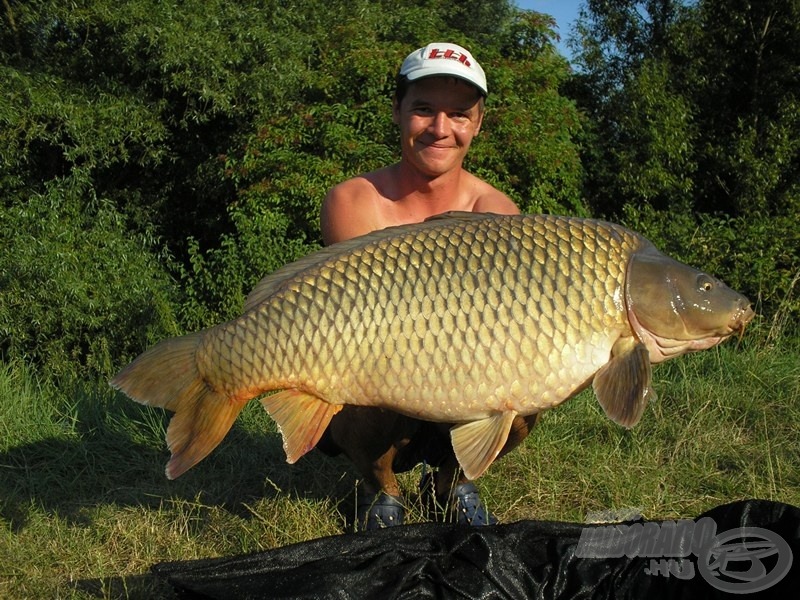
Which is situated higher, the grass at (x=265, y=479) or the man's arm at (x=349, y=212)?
the man's arm at (x=349, y=212)

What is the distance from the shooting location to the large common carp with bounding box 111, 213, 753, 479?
1850 mm

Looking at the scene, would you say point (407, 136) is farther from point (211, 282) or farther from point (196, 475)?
point (211, 282)

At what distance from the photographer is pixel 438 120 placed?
2.39 m

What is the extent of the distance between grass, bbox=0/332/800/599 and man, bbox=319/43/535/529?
0.15 meters

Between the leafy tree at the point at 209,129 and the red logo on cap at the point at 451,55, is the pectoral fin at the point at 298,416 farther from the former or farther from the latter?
the leafy tree at the point at 209,129

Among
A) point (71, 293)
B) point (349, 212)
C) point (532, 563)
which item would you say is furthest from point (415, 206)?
point (71, 293)

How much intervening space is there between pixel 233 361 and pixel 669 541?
1.02 m

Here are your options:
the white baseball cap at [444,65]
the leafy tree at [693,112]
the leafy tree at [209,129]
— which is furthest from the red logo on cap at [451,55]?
the leafy tree at [693,112]

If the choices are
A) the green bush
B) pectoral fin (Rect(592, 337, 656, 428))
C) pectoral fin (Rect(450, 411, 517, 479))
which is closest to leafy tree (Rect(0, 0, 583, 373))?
the green bush

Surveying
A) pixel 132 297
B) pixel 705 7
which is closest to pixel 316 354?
pixel 132 297

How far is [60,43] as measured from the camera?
7.47m

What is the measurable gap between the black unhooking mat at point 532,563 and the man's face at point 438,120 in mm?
981

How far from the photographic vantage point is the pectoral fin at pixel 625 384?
1.83 meters

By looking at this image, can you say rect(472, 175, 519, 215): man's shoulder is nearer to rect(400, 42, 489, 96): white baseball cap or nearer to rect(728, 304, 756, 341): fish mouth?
rect(400, 42, 489, 96): white baseball cap
